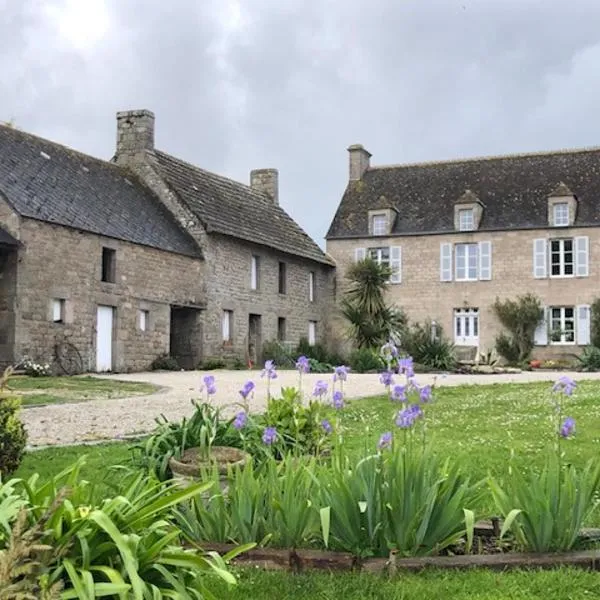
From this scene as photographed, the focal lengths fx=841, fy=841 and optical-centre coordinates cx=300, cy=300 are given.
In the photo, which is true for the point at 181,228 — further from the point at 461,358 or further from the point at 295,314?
the point at 461,358

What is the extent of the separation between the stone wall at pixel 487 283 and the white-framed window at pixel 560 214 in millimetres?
A: 358

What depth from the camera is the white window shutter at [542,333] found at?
3422 centimetres

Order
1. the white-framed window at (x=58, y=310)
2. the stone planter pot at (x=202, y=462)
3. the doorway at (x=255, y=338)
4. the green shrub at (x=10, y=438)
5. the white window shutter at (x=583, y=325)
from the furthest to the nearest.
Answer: the white window shutter at (x=583, y=325), the doorway at (x=255, y=338), the white-framed window at (x=58, y=310), the green shrub at (x=10, y=438), the stone planter pot at (x=202, y=462)

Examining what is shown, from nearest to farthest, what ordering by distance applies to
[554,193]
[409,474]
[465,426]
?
[409,474], [465,426], [554,193]

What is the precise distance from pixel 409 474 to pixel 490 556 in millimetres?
586

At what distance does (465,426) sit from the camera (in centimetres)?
1025

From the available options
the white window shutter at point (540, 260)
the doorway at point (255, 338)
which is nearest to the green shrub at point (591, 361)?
the white window shutter at point (540, 260)

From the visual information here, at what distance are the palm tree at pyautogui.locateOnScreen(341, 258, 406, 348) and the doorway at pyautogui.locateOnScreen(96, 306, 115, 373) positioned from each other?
9.08 metres

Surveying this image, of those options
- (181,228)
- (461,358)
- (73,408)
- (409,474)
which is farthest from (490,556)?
(461,358)

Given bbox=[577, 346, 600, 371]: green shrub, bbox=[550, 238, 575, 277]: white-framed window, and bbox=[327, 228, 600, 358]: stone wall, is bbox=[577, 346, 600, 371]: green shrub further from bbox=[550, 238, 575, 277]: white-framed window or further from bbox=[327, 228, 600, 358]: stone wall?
bbox=[550, 238, 575, 277]: white-framed window

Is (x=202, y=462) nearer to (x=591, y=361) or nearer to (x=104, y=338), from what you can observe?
(x=104, y=338)

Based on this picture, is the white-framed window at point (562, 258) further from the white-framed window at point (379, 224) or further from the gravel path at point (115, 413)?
the gravel path at point (115, 413)

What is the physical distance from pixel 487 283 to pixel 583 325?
419 cm

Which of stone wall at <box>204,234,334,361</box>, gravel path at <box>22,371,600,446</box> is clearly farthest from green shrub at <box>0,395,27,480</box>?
stone wall at <box>204,234,334,361</box>
